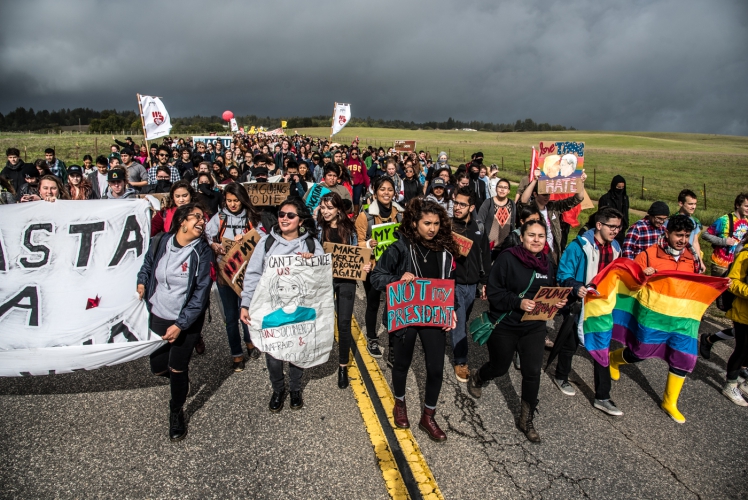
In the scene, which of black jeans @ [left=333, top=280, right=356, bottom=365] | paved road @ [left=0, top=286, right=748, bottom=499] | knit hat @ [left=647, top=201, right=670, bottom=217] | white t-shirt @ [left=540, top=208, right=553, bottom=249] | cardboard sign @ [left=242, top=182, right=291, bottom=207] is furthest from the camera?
cardboard sign @ [left=242, top=182, right=291, bottom=207]

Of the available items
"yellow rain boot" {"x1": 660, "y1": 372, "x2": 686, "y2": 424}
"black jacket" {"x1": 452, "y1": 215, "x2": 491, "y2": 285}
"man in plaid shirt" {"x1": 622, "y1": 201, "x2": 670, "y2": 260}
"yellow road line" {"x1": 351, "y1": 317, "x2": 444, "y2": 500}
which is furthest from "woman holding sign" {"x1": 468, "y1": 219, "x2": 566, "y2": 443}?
"man in plaid shirt" {"x1": 622, "y1": 201, "x2": 670, "y2": 260}

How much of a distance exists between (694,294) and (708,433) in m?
1.30

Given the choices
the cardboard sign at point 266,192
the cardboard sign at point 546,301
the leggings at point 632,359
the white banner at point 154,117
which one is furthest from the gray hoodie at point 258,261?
the white banner at point 154,117

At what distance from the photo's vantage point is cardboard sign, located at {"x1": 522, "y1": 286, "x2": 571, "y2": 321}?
389 cm

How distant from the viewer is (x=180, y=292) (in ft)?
12.6

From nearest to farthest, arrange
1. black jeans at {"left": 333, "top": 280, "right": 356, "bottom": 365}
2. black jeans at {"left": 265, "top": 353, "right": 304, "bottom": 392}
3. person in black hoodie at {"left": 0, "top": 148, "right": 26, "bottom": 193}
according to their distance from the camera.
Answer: black jeans at {"left": 265, "top": 353, "right": 304, "bottom": 392}
black jeans at {"left": 333, "top": 280, "right": 356, "bottom": 365}
person in black hoodie at {"left": 0, "top": 148, "right": 26, "bottom": 193}

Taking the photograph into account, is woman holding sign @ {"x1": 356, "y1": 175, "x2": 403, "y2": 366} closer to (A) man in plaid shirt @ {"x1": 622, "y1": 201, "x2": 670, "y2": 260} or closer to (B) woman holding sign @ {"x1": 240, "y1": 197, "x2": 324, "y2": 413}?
(B) woman holding sign @ {"x1": 240, "y1": 197, "x2": 324, "y2": 413}

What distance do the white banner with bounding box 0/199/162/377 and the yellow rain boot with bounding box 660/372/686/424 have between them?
16.0 ft

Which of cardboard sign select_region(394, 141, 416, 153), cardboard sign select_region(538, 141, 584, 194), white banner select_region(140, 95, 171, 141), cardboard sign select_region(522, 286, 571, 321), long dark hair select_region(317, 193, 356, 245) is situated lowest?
cardboard sign select_region(522, 286, 571, 321)

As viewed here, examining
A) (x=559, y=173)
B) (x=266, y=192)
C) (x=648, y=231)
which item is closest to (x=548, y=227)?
(x=559, y=173)

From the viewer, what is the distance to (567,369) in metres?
4.80

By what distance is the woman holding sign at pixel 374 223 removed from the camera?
540cm

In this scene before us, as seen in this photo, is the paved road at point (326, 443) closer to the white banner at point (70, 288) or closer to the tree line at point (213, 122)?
the white banner at point (70, 288)

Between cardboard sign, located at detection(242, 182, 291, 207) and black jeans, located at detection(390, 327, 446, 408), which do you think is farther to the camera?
cardboard sign, located at detection(242, 182, 291, 207)
